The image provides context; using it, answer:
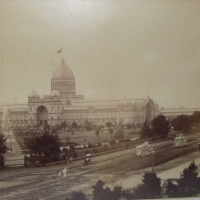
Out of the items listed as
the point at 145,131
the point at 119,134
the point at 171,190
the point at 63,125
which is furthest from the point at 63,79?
the point at 171,190

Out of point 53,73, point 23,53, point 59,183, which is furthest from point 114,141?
point 23,53

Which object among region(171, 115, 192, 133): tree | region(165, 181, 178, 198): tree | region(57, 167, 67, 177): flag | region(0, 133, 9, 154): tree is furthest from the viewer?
region(171, 115, 192, 133): tree

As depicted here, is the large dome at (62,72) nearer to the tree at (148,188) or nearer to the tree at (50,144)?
the tree at (50,144)

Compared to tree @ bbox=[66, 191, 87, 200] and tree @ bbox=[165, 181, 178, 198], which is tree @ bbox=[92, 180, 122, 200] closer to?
tree @ bbox=[66, 191, 87, 200]

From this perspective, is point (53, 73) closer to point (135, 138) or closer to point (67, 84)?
point (67, 84)

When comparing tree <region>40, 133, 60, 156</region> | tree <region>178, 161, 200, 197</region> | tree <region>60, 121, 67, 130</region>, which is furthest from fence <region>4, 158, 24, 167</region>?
tree <region>178, 161, 200, 197</region>

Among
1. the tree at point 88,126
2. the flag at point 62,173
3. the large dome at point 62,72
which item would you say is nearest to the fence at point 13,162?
the flag at point 62,173
